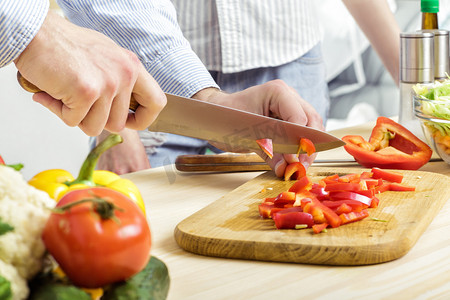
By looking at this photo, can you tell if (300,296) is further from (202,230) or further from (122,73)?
(122,73)

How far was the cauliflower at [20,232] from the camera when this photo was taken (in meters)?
0.50

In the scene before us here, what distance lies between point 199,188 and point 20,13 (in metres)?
0.57

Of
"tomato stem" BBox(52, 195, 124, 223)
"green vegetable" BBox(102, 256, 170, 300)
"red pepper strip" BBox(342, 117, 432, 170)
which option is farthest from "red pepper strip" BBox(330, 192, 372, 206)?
"tomato stem" BBox(52, 195, 124, 223)

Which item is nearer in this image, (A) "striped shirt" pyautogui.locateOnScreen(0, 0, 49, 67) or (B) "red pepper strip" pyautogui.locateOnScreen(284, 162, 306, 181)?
(A) "striped shirt" pyautogui.locateOnScreen(0, 0, 49, 67)

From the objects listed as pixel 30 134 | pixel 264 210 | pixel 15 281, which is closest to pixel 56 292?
pixel 15 281

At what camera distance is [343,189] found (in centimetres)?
105

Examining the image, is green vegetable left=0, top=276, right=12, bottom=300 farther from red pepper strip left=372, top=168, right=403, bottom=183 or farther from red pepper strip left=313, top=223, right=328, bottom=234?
red pepper strip left=372, top=168, right=403, bottom=183

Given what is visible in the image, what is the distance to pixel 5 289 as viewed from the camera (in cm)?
48

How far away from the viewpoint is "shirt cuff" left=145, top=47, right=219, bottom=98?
59.7 inches

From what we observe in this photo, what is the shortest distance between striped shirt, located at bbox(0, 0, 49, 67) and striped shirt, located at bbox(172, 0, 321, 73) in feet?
3.21

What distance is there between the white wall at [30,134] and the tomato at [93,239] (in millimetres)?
1933

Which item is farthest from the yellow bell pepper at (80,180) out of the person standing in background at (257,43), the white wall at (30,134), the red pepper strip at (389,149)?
the white wall at (30,134)

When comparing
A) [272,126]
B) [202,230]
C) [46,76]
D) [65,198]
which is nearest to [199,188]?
[272,126]

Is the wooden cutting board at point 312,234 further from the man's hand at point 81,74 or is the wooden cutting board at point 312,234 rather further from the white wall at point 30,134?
the white wall at point 30,134
